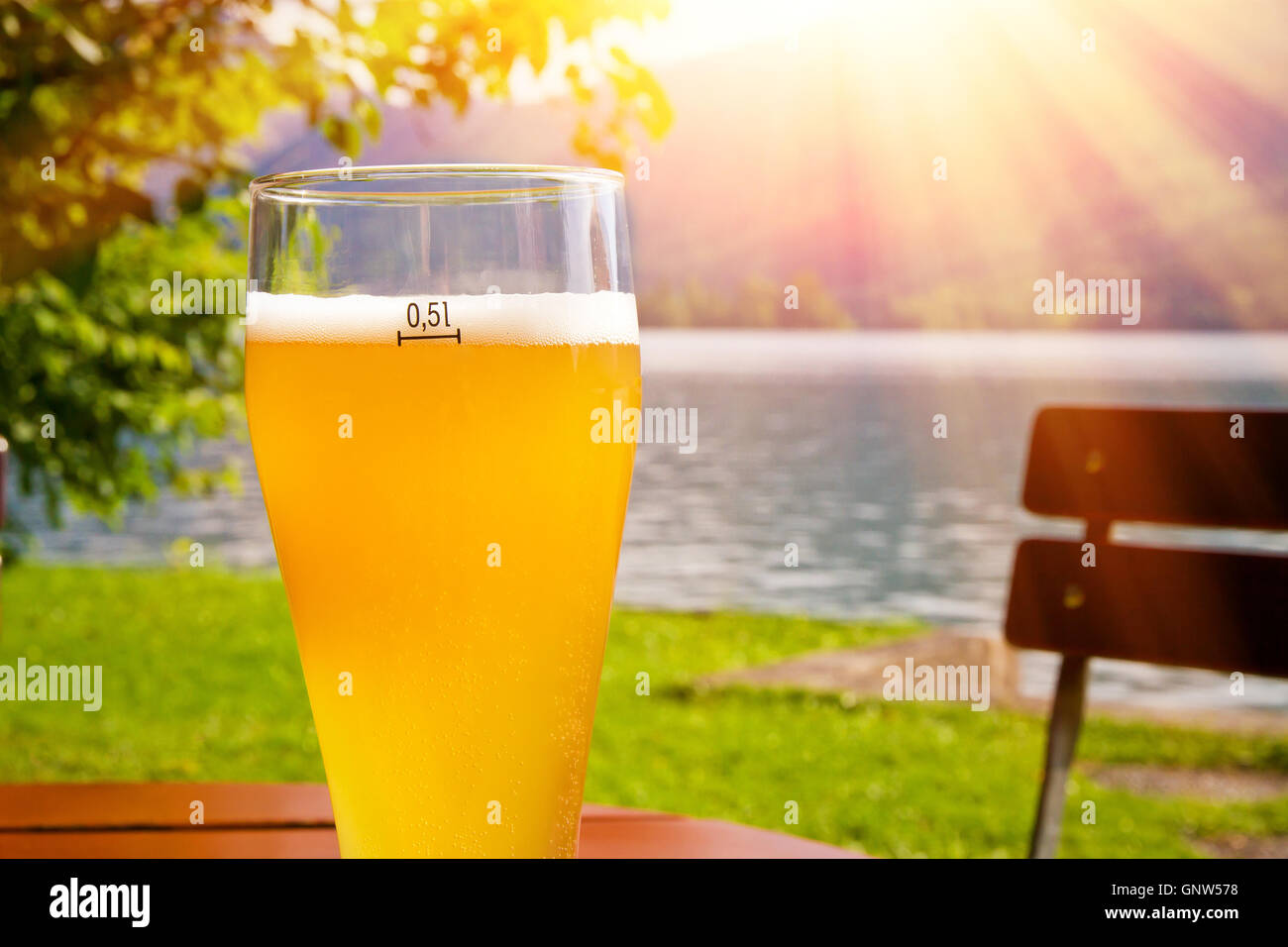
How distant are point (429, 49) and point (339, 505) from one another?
2.68 m

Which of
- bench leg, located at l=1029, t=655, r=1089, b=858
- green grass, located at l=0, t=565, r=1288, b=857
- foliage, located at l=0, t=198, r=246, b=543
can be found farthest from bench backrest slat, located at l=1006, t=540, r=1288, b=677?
foliage, located at l=0, t=198, r=246, b=543

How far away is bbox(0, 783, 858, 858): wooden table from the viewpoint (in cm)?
101

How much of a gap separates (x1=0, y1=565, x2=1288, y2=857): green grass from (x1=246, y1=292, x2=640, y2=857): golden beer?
4.42 meters

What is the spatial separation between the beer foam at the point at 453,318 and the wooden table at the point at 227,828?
42 centimetres

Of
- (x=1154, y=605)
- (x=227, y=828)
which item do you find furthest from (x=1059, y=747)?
(x=227, y=828)

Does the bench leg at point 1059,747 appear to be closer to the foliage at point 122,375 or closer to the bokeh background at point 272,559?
the bokeh background at point 272,559

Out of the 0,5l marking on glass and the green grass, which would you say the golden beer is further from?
the green grass

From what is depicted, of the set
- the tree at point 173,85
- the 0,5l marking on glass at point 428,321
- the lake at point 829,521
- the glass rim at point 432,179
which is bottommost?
the lake at point 829,521

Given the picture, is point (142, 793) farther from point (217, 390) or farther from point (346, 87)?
point (217, 390)

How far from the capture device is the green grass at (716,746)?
18.0 ft

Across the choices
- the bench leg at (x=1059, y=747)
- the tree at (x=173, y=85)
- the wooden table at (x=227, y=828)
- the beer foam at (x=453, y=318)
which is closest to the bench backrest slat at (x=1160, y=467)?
the bench leg at (x=1059, y=747)

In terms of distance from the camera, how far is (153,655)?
8109 mm
